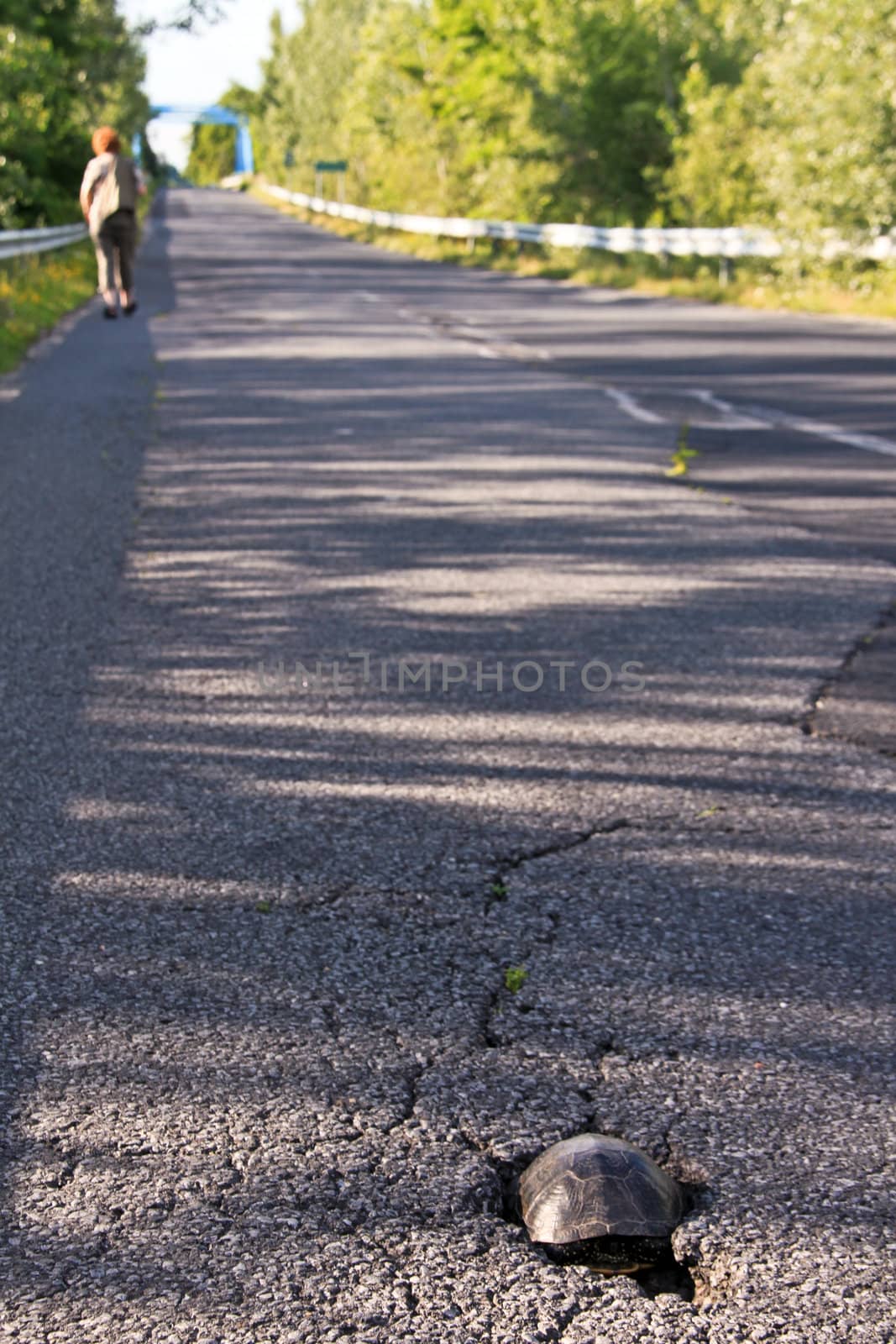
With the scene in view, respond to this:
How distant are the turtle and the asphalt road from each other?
4 cm

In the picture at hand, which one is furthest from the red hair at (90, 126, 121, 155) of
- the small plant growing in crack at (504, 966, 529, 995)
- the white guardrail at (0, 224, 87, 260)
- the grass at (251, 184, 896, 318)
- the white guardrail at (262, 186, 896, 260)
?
the small plant growing in crack at (504, 966, 529, 995)

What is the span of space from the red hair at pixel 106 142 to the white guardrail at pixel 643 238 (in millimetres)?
9591

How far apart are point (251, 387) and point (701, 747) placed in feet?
27.1

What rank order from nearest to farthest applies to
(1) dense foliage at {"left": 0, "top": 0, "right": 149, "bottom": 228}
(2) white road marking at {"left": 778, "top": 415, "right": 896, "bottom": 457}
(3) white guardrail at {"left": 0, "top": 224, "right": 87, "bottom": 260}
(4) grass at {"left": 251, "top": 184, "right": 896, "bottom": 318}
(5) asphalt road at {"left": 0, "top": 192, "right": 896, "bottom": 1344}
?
1. (5) asphalt road at {"left": 0, "top": 192, "right": 896, "bottom": 1344}
2. (2) white road marking at {"left": 778, "top": 415, "right": 896, "bottom": 457}
3. (3) white guardrail at {"left": 0, "top": 224, "right": 87, "bottom": 260}
4. (4) grass at {"left": 251, "top": 184, "right": 896, "bottom": 318}
5. (1) dense foliage at {"left": 0, "top": 0, "right": 149, "bottom": 228}

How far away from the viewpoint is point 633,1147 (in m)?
2.28

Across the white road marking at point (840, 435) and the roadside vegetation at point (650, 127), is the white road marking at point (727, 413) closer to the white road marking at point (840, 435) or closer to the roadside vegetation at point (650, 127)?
the white road marking at point (840, 435)

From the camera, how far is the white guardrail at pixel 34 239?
18.3 meters

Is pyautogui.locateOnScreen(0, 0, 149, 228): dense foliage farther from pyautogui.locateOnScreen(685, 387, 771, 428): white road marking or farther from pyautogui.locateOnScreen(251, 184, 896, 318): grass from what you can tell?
pyautogui.locateOnScreen(685, 387, 771, 428): white road marking

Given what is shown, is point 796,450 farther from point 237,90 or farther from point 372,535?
point 237,90

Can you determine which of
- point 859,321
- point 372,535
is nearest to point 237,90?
point 859,321

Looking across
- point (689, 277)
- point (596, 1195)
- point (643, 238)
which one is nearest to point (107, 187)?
point (689, 277)

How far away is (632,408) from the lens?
1042cm

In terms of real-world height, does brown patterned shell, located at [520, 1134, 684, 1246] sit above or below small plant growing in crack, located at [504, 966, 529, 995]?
above

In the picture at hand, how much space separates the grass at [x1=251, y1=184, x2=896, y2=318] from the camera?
62.4 ft
